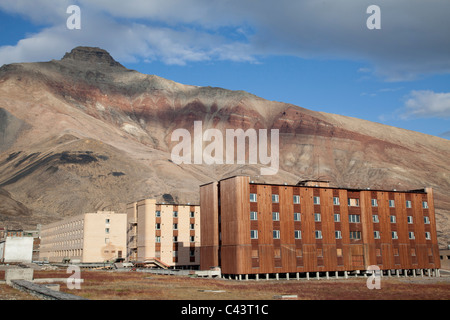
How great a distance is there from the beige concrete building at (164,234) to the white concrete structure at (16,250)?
33092mm

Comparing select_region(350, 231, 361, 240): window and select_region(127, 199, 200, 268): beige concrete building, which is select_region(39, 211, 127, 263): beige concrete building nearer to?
select_region(127, 199, 200, 268): beige concrete building

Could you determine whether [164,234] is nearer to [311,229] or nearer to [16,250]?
[311,229]

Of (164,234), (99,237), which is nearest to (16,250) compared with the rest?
(99,237)

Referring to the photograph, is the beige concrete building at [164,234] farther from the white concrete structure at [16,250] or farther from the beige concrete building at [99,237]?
the white concrete structure at [16,250]

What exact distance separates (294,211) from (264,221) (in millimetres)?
5341

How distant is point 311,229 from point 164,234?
3652 centimetres

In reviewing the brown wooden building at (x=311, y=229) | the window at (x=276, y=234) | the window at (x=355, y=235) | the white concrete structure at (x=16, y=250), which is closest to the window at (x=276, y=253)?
the brown wooden building at (x=311, y=229)

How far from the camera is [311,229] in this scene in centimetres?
6744

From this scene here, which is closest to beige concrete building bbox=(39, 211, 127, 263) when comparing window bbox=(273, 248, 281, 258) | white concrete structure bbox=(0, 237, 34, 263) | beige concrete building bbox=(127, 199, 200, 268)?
white concrete structure bbox=(0, 237, 34, 263)

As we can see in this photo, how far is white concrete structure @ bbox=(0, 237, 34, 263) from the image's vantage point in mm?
111125

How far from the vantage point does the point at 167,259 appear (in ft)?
306

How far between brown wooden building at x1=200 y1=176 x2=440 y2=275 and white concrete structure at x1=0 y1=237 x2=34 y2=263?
63.3 metres

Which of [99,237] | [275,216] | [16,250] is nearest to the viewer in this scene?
[275,216]
